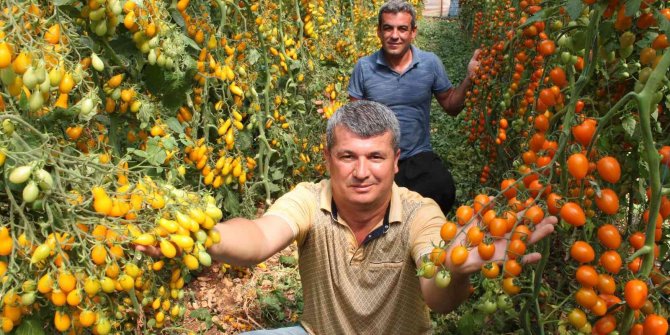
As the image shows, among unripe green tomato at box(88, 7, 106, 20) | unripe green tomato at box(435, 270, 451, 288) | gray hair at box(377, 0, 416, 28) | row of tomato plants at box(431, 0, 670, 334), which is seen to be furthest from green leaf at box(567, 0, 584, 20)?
gray hair at box(377, 0, 416, 28)

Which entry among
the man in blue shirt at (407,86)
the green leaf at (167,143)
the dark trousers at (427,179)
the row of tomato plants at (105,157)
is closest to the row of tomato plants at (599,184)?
the row of tomato plants at (105,157)

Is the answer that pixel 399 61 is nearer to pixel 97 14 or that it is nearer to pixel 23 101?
pixel 97 14

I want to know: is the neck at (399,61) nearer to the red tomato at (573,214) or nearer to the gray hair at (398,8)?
the gray hair at (398,8)

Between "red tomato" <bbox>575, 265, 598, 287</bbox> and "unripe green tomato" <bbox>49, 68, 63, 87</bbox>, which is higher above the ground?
"unripe green tomato" <bbox>49, 68, 63, 87</bbox>

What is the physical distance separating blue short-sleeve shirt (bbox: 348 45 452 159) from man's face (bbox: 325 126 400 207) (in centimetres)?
135

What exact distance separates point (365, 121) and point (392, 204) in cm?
28

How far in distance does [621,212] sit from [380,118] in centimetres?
71

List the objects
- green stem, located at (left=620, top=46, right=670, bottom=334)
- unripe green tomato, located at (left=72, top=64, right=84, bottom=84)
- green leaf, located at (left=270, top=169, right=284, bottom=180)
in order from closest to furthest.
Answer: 1. green stem, located at (left=620, top=46, right=670, bottom=334)
2. unripe green tomato, located at (left=72, top=64, right=84, bottom=84)
3. green leaf, located at (left=270, top=169, right=284, bottom=180)

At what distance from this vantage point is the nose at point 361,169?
63.8 inches

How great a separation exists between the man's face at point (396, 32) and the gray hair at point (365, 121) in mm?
1414

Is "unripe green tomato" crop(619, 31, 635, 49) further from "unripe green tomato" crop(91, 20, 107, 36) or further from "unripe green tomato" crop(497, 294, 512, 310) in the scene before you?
"unripe green tomato" crop(91, 20, 107, 36)

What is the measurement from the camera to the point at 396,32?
3055 millimetres

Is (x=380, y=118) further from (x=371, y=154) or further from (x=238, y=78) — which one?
(x=238, y=78)

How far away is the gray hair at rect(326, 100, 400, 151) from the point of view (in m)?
1.66
